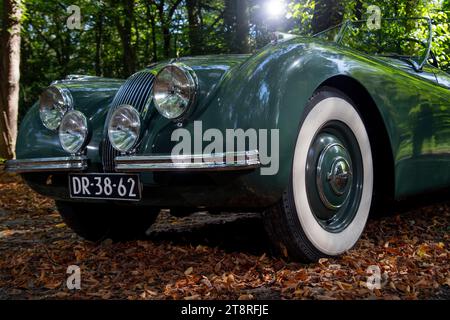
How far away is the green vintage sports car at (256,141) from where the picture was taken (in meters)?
2.32

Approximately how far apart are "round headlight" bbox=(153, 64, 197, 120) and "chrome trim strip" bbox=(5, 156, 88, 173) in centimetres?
63

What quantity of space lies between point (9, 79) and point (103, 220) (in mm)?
6682

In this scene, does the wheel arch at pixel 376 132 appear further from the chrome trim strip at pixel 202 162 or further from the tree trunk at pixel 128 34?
the tree trunk at pixel 128 34

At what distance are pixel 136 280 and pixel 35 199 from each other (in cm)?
412

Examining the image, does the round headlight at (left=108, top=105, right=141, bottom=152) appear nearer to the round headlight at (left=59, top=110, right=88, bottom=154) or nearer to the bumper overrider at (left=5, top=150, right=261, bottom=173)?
the bumper overrider at (left=5, top=150, right=261, bottom=173)

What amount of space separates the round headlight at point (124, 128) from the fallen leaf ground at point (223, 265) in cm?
65

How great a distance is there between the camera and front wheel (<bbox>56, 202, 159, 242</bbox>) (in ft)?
10.9

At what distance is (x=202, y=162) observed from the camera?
7.51 ft

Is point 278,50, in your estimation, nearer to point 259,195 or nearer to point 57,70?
point 259,195

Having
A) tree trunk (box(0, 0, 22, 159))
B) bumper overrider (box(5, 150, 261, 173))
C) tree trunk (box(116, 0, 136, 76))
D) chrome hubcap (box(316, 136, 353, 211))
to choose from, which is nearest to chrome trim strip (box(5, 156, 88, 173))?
bumper overrider (box(5, 150, 261, 173))

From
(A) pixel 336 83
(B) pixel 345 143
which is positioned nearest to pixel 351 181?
(B) pixel 345 143

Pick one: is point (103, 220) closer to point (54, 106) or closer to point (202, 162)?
point (54, 106)

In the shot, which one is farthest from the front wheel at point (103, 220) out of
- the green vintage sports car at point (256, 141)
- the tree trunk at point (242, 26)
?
the tree trunk at point (242, 26)

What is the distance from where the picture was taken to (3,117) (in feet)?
29.7
